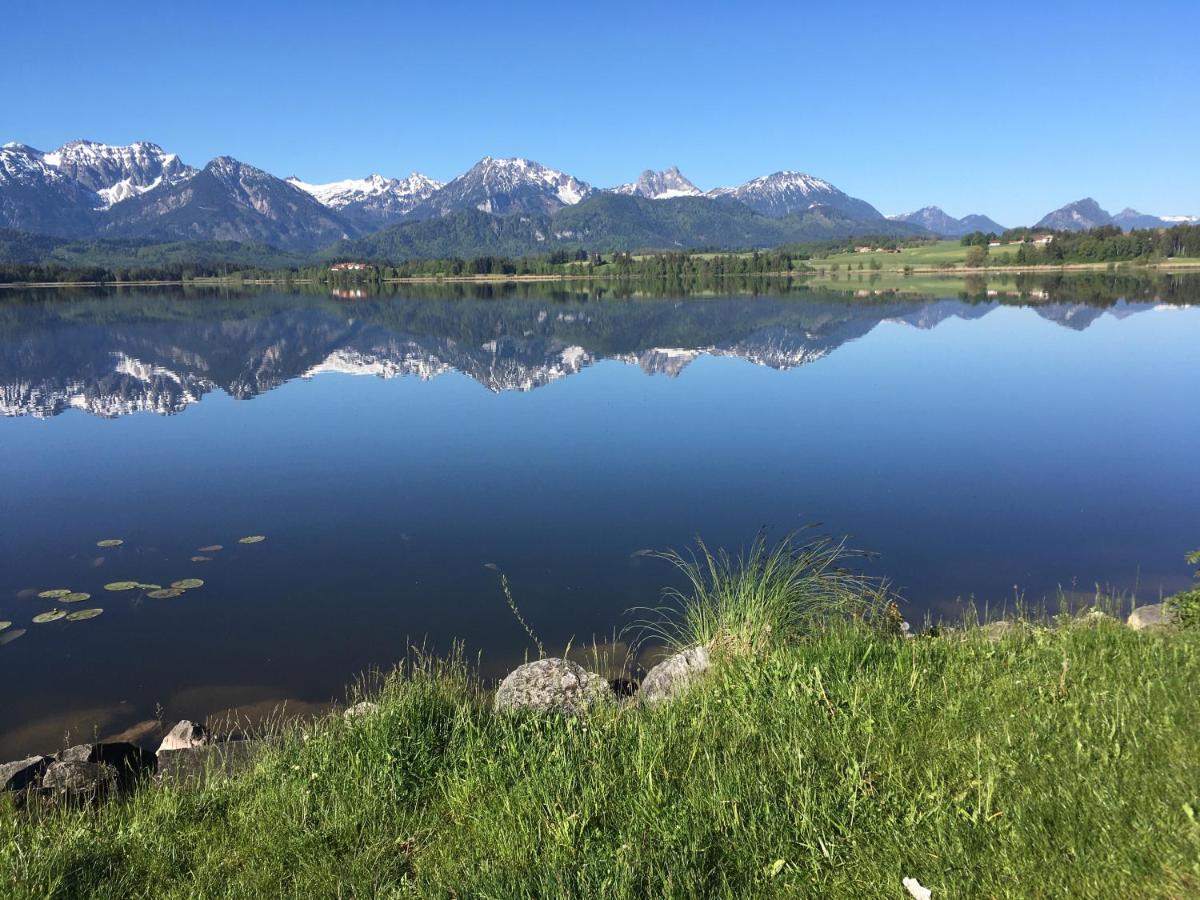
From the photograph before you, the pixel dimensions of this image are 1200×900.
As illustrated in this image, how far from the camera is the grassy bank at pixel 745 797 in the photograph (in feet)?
14.0

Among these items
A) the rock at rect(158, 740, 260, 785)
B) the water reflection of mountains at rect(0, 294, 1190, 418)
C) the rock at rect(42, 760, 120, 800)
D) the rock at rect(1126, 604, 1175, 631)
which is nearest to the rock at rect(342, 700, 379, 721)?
the rock at rect(158, 740, 260, 785)

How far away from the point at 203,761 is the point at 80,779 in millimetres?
1140

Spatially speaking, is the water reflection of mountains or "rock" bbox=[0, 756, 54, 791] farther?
the water reflection of mountains

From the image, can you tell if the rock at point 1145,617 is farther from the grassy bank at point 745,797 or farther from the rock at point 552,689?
the rock at point 552,689

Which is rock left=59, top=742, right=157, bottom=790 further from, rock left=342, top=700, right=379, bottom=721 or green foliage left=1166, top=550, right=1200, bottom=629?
green foliage left=1166, top=550, right=1200, bottom=629

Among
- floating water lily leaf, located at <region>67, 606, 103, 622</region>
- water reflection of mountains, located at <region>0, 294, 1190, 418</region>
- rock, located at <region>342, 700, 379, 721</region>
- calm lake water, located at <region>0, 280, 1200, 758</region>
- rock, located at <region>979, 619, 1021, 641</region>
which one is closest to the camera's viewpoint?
rock, located at <region>342, 700, 379, 721</region>

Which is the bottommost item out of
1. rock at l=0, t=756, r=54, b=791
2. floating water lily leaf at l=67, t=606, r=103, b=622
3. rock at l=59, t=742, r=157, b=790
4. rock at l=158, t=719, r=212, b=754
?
rock at l=158, t=719, r=212, b=754

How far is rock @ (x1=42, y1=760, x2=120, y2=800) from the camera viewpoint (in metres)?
7.24

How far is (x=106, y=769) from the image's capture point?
25.4 ft

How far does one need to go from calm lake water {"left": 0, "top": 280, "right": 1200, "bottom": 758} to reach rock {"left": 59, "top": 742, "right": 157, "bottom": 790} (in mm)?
2128

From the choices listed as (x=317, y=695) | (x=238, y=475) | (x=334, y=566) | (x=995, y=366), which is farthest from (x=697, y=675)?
(x=995, y=366)

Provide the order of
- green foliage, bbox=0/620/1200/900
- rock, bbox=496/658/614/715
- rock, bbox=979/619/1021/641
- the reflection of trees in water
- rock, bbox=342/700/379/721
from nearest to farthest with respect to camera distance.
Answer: green foliage, bbox=0/620/1200/900, rock, bbox=342/700/379/721, rock, bbox=496/658/614/715, rock, bbox=979/619/1021/641, the reflection of trees in water

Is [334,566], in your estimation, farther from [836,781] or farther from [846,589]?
[836,781]

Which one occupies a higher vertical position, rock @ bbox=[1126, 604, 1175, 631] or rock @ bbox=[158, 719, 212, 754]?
rock @ bbox=[1126, 604, 1175, 631]
